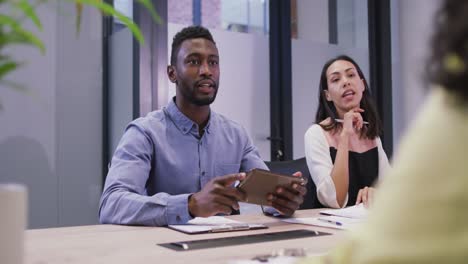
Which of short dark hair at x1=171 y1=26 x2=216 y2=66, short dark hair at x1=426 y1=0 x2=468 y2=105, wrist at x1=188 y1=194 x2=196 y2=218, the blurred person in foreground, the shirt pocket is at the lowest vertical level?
wrist at x1=188 y1=194 x2=196 y2=218

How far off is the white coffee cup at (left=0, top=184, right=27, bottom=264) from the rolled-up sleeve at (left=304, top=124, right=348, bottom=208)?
1611 millimetres

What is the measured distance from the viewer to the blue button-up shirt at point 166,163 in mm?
1556

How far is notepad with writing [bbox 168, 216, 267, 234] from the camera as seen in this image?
4.54 feet

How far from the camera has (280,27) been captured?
3490 mm

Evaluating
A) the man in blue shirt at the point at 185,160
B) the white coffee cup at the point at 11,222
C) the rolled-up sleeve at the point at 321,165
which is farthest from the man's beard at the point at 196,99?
the white coffee cup at the point at 11,222

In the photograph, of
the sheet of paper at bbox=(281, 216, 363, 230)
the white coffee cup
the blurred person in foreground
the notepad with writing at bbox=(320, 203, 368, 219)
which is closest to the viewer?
the blurred person in foreground

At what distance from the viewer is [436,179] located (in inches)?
14.7

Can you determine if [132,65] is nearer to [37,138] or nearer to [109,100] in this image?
[109,100]

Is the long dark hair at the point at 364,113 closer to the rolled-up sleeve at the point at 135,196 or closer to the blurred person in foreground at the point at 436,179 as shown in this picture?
the rolled-up sleeve at the point at 135,196

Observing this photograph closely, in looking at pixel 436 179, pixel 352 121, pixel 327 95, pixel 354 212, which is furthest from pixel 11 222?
pixel 327 95

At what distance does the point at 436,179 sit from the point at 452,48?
0.33 ft

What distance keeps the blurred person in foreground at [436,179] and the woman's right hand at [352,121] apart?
2058 millimetres

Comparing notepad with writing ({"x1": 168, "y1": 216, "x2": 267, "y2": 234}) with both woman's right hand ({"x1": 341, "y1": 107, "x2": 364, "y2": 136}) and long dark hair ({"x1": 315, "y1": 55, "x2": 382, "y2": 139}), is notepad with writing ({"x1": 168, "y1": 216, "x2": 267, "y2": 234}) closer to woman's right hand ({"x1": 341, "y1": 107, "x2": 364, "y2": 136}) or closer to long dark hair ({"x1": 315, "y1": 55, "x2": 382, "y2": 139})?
woman's right hand ({"x1": 341, "y1": 107, "x2": 364, "y2": 136})

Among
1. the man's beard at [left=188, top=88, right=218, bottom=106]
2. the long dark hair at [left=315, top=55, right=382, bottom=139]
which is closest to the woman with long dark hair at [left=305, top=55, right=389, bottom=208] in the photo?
the long dark hair at [left=315, top=55, right=382, bottom=139]
